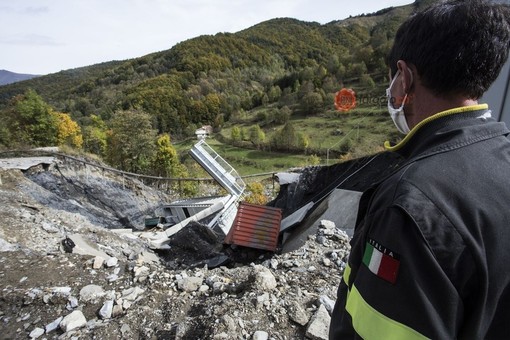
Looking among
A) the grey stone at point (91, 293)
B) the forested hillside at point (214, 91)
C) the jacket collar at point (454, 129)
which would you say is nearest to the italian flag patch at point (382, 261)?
the jacket collar at point (454, 129)

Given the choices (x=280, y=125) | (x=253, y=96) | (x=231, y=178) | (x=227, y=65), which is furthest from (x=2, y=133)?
(x=227, y=65)

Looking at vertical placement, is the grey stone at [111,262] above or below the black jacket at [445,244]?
below

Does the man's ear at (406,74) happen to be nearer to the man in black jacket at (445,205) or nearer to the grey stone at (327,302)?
the man in black jacket at (445,205)

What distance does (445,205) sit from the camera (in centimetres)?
92

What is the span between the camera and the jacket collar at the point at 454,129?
3.36ft

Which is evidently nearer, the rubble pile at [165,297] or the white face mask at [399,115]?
the white face mask at [399,115]

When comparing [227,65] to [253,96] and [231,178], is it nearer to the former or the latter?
[253,96]

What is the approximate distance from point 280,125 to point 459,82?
74027 millimetres

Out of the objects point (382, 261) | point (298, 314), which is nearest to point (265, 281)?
point (298, 314)

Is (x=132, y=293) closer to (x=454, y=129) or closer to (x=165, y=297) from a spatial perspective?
(x=165, y=297)

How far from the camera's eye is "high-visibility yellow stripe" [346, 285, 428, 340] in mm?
942

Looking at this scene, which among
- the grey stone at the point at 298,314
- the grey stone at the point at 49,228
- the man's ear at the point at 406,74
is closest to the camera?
the man's ear at the point at 406,74

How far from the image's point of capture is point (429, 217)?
0.91m

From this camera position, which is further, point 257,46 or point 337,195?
point 257,46
